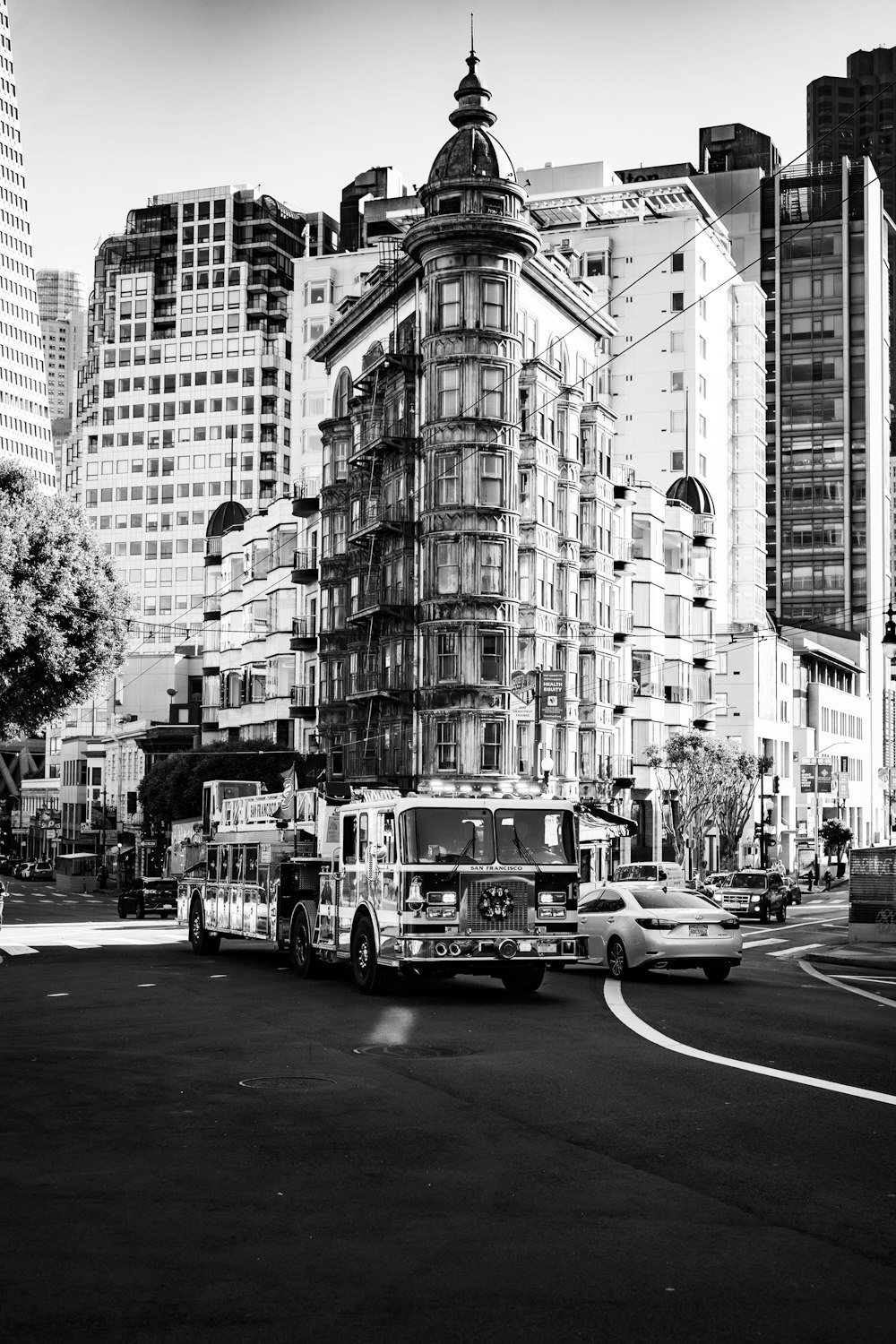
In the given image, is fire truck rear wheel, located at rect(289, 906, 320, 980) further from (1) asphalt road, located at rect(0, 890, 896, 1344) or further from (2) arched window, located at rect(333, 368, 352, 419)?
(2) arched window, located at rect(333, 368, 352, 419)

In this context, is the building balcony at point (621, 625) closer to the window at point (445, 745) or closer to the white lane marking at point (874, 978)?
the window at point (445, 745)

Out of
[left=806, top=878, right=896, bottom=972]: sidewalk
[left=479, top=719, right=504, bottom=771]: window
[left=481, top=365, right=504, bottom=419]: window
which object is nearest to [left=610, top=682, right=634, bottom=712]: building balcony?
[left=479, top=719, right=504, bottom=771]: window

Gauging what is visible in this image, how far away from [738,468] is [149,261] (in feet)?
246

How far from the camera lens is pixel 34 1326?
6.47 meters

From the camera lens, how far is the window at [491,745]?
5672 cm

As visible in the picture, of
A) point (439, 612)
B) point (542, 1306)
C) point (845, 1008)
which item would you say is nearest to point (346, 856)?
point (845, 1008)

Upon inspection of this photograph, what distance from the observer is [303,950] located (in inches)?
944

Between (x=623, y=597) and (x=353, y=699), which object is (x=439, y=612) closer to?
(x=353, y=699)

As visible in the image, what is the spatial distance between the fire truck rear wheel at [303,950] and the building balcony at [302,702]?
1982 inches

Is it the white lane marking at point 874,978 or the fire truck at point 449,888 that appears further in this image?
the white lane marking at point 874,978

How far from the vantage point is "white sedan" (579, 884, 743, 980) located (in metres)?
22.4

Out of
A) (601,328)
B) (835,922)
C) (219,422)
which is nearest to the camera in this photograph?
(835,922)

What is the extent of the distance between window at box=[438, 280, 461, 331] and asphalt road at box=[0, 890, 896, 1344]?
4332 centimetres

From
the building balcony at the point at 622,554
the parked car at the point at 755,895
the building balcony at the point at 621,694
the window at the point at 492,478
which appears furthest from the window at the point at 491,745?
the building balcony at the point at 622,554
